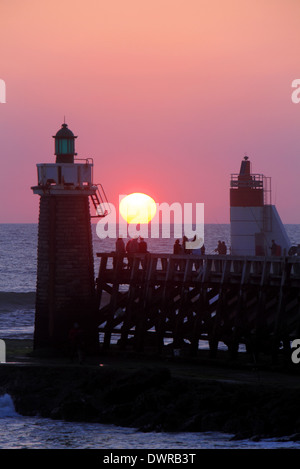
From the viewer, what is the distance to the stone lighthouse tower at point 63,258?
3747 cm

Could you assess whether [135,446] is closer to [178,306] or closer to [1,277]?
[178,306]

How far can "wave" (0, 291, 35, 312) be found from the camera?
72.4 meters

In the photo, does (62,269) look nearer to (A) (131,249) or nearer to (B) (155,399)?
(A) (131,249)

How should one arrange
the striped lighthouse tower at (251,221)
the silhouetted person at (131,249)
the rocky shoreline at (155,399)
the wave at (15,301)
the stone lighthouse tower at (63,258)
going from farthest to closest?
1. the wave at (15,301)
2. the striped lighthouse tower at (251,221)
3. the silhouetted person at (131,249)
4. the stone lighthouse tower at (63,258)
5. the rocky shoreline at (155,399)

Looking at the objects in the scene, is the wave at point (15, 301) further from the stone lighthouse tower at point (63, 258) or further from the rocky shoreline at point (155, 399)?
the rocky shoreline at point (155, 399)

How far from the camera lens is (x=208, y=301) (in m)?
36.0

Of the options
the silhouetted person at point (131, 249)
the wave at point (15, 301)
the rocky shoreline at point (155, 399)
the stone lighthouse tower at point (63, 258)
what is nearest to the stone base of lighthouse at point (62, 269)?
the stone lighthouse tower at point (63, 258)

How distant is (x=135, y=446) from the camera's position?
26.8 meters

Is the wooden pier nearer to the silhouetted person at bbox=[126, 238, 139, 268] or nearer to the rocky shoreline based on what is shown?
the silhouetted person at bbox=[126, 238, 139, 268]

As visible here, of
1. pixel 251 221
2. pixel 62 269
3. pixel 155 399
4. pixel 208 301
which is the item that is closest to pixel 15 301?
pixel 251 221

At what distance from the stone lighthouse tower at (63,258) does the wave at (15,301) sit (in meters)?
32.9

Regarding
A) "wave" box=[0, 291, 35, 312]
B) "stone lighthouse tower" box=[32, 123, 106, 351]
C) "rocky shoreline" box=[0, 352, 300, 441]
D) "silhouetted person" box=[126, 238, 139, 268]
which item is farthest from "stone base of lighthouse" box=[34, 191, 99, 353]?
"wave" box=[0, 291, 35, 312]

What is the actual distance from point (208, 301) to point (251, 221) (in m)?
11.2
